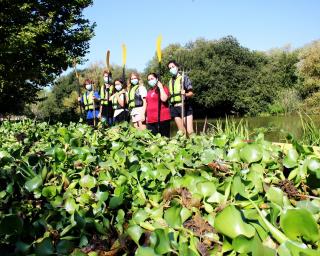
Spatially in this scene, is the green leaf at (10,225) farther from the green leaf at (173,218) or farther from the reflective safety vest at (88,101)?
the reflective safety vest at (88,101)

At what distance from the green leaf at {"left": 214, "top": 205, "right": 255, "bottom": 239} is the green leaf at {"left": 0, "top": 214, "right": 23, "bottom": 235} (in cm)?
56

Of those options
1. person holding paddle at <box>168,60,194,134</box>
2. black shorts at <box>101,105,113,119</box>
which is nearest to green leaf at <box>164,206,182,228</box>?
person holding paddle at <box>168,60,194,134</box>

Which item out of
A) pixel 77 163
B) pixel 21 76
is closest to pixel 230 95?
pixel 21 76

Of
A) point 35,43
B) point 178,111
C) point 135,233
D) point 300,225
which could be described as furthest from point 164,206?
point 35,43

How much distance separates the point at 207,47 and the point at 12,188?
55.9 metres

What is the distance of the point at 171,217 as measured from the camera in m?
1.13

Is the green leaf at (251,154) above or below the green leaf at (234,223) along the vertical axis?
above

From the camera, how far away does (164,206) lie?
1406mm

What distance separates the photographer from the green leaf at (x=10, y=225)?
108 centimetres

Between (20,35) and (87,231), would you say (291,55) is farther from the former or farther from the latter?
(87,231)

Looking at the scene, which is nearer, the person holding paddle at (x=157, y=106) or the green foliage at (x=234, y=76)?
the person holding paddle at (x=157, y=106)

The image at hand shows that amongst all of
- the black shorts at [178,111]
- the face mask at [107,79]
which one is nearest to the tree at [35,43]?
the face mask at [107,79]

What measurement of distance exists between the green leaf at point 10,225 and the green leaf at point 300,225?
0.70 m

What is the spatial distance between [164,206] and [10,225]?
53cm
